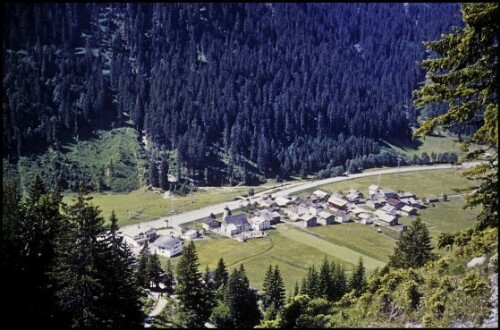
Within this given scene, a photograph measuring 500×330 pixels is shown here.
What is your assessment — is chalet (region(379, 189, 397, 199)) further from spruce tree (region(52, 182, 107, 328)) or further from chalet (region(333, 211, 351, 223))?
spruce tree (region(52, 182, 107, 328))

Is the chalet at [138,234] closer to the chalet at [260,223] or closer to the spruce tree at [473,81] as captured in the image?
the chalet at [260,223]

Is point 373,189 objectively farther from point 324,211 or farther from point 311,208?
point 311,208

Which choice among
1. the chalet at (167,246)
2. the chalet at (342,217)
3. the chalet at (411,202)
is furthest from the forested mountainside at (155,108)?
the chalet at (167,246)

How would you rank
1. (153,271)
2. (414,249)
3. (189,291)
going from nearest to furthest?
1. (189,291)
2. (414,249)
3. (153,271)

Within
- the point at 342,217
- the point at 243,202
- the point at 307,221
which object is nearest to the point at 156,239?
the point at 307,221

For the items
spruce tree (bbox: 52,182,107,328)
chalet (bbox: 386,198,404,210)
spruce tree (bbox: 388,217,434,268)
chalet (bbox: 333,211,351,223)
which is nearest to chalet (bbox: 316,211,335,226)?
Result: chalet (bbox: 333,211,351,223)

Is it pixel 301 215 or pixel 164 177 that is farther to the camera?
pixel 164 177
